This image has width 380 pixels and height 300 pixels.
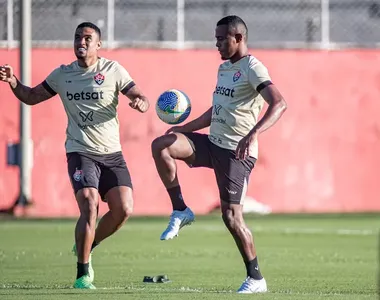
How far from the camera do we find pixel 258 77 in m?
11.4

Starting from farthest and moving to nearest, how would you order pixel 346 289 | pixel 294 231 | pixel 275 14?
pixel 275 14 → pixel 294 231 → pixel 346 289

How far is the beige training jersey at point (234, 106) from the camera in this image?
11688 mm

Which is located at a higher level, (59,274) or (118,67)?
(118,67)

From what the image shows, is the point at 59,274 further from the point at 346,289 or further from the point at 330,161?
the point at 330,161

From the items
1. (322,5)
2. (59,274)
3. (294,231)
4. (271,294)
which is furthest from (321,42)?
(271,294)

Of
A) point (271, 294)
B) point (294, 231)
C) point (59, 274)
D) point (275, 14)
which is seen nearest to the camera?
point (271, 294)

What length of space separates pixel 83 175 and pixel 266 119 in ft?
6.60

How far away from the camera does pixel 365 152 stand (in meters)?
26.5

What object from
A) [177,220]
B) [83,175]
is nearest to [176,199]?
[177,220]

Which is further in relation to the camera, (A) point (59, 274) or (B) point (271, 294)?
(A) point (59, 274)

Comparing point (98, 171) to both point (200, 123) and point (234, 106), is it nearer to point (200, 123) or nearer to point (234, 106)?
Answer: point (200, 123)

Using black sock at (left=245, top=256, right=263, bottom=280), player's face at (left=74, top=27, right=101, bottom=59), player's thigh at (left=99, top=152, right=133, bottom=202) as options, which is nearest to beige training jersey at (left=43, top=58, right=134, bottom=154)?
player's thigh at (left=99, top=152, right=133, bottom=202)

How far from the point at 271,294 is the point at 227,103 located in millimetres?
1924

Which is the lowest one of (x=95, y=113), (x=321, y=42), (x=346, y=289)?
(x=346, y=289)
